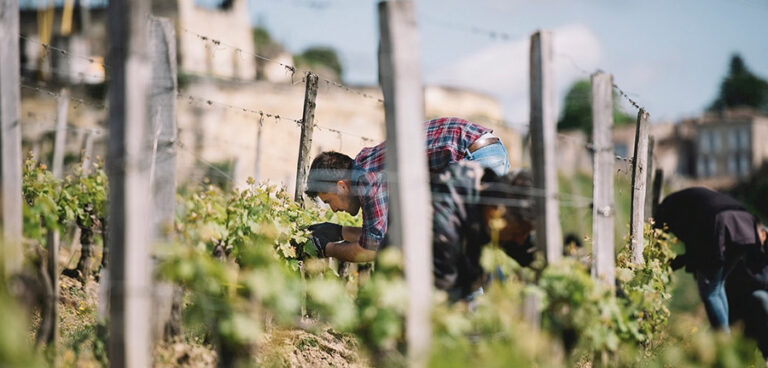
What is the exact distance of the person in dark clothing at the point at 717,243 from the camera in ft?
19.0

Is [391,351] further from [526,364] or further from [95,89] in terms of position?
[95,89]

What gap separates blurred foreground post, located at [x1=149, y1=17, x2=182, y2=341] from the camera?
4086 mm

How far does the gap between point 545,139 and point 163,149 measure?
1.87 metres

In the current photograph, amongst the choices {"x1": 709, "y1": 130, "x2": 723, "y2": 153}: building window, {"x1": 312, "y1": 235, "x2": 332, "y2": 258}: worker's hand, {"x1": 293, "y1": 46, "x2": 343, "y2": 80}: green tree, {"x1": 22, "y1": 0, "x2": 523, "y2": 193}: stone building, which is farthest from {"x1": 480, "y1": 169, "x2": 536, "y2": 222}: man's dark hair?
{"x1": 709, "y1": 130, "x2": 723, "y2": 153}: building window

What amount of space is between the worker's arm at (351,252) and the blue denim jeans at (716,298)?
241cm

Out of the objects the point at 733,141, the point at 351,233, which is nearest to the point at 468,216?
the point at 351,233

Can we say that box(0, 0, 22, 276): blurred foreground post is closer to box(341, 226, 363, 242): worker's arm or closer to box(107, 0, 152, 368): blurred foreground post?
box(107, 0, 152, 368): blurred foreground post

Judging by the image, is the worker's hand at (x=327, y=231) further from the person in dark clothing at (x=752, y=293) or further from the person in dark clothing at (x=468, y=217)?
the person in dark clothing at (x=752, y=293)

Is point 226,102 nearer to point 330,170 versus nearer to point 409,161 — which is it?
point 330,170

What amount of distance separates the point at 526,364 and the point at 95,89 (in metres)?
28.7

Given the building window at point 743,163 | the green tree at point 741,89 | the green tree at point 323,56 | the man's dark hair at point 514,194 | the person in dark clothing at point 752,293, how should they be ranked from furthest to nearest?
the green tree at point 741,89 < the building window at point 743,163 < the green tree at point 323,56 < the person in dark clothing at point 752,293 < the man's dark hair at point 514,194

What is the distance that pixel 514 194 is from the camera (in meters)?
4.01

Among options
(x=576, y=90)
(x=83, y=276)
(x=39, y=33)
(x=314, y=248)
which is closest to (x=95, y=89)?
(x=39, y=33)

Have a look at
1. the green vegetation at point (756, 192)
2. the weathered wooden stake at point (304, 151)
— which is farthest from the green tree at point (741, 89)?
the weathered wooden stake at point (304, 151)
